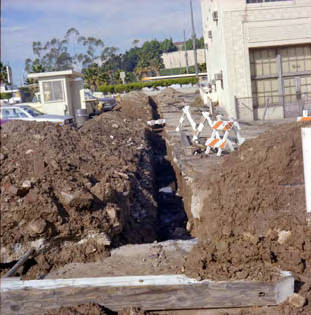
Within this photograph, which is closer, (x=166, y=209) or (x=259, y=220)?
(x=259, y=220)

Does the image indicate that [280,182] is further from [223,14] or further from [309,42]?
[223,14]

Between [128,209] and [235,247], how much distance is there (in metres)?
3.77

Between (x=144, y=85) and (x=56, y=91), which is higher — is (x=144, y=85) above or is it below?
above

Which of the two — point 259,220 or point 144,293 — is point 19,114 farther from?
point 144,293

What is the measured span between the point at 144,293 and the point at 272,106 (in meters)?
15.9

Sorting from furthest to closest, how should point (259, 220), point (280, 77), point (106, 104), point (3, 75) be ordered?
point (3, 75), point (106, 104), point (280, 77), point (259, 220)

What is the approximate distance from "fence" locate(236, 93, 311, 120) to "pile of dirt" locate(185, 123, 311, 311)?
37.4 ft

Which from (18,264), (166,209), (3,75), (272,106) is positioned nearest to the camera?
(18,264)

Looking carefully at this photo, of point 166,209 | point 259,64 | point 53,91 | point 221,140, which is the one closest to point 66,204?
point 166,209

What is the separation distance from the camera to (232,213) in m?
6.88

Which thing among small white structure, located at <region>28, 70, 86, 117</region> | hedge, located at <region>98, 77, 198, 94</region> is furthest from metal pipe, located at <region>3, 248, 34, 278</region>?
hedge, located at <region>98, 77, 198, 94</region>

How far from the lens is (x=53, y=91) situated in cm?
2661

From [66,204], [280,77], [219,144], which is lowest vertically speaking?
[66,204]

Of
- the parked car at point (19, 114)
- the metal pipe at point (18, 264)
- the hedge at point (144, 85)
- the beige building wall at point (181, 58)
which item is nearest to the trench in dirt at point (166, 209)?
the metal pipe at point (18, 264)
